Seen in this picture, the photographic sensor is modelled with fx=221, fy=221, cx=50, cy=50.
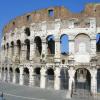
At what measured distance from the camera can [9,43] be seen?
30.6 metres

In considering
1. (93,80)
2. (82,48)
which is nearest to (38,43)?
(82,48)

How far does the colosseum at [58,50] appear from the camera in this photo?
71.2ft

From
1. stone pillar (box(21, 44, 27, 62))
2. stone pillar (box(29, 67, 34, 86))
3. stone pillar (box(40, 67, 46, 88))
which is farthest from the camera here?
stone pillar (box(21, 44, 27, 62))

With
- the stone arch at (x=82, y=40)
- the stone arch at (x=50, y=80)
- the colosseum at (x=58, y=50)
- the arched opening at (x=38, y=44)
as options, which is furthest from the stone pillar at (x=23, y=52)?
the stone arch at (x=82, y=40)

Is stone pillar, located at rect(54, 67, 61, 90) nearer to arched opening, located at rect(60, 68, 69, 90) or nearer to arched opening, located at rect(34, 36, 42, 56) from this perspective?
arched opening, located at rect(60, 68, 69, 90)

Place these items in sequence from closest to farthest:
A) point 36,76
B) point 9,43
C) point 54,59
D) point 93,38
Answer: point 93,38 < point 54,59 < point 36,76 < point 9,43

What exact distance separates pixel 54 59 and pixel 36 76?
→ 331 cm

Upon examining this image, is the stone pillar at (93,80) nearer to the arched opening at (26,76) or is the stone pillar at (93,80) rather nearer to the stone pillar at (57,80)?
the stone pillar at (57,80)

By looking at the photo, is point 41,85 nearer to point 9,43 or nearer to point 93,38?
point 93,38

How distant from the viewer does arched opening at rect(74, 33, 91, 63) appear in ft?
71.5

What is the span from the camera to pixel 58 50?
23.2 m

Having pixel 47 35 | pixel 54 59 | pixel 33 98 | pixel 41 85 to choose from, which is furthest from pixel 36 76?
pixel 33 98

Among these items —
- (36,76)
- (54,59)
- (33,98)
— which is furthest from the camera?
(36,76)

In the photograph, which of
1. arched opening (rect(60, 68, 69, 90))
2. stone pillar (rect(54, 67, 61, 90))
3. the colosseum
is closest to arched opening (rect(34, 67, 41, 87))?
the colosseum
